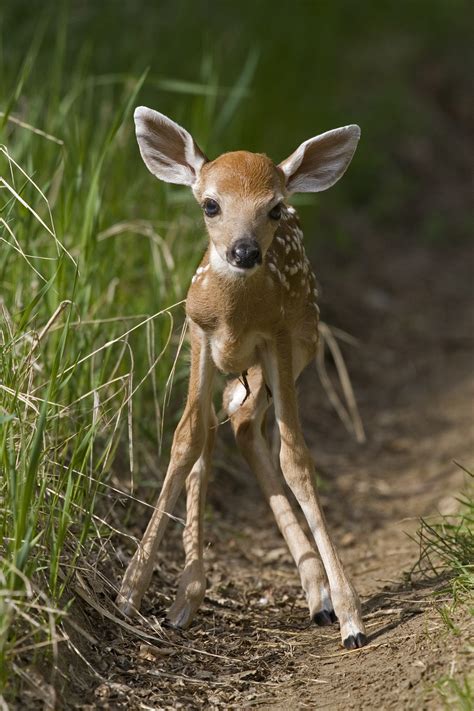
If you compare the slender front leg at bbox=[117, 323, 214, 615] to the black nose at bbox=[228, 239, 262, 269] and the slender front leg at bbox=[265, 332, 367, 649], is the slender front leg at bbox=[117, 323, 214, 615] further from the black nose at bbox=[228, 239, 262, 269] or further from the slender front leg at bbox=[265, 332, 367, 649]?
the black nose at bbox=[228, 239, 262, 269]

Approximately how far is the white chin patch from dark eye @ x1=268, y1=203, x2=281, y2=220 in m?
0.24

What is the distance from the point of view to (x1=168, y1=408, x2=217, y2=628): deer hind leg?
4.41 meters

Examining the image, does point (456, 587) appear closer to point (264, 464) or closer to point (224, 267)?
point (264, 464)

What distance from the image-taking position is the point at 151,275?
602 cm

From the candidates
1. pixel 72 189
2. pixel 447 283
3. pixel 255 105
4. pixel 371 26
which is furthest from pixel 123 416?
pixel 371 26

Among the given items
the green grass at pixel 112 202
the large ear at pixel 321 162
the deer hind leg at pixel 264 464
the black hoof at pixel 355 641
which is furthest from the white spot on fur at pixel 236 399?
the black hoof at pixel 355 641

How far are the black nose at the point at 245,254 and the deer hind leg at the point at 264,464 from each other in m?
0.93

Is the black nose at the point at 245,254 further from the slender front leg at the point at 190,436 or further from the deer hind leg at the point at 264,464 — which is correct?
the deer hind leg at the point at 264,464

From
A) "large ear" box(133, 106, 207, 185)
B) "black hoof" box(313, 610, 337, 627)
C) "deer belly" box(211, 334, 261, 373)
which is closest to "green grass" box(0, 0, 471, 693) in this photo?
"deer belly" box(211, 334, 261, 373)

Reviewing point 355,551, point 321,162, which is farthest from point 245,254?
point 355,551

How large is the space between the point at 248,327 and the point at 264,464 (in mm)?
776

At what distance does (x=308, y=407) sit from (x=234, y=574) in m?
2.52

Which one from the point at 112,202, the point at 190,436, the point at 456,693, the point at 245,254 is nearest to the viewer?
the point at 456,693

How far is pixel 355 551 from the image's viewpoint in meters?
5.78
